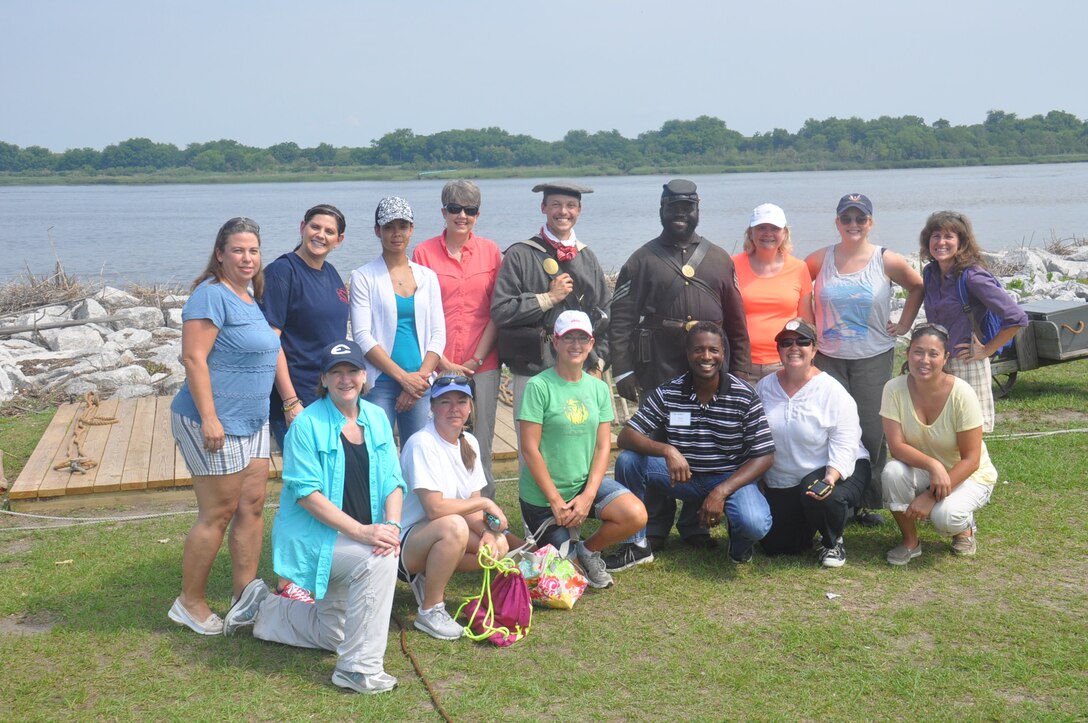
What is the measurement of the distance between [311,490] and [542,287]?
1.81m

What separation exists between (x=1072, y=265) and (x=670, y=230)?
15632 mm

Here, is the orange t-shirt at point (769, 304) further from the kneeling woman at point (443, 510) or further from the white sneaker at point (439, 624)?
the white sneaker at point (439, 624)

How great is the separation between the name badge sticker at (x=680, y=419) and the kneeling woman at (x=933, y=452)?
3.34 feet

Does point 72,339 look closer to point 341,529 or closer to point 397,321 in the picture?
point 397,321

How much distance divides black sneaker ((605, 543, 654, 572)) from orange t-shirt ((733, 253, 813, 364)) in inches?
47.9

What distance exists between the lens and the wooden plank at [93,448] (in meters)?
6.36

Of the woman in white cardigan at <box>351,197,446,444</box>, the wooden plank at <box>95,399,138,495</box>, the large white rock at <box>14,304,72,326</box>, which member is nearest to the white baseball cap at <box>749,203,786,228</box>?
the woman in white cardigan at <box>351,197,446,444</box>

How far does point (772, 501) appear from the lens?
5105 mm

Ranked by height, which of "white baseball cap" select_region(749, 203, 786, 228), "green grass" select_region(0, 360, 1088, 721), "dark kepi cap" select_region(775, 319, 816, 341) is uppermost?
"white baseball cap" select_region(749, 203, 786, 228)

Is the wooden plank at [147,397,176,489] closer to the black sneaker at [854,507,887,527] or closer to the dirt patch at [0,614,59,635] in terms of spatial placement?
the dirt patch at [0,614,59,635]

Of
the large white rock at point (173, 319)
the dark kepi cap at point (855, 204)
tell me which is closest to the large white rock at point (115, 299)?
the large white rock at point (173, 319)

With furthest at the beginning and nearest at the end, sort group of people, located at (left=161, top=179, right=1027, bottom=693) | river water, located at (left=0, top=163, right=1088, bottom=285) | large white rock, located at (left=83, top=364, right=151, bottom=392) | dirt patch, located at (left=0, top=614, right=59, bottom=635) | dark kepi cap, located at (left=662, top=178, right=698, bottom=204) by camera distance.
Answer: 1. river water, located at (left=0, top=163, right=1088, bottom=285)
2. large white rock, located at (left=83, top=364, right=151, bottom=392)
3. dark kepi cap, located at (left=662, top=178, right=698, bottom=204)
4. dirt patch, located at (left=0, top=614, right=59, bottom=635)
5. group of people, located at (left=161, top=179, right=1027, bottom=693)

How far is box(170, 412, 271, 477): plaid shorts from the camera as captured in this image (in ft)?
13.6

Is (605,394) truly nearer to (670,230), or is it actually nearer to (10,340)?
(670,230)
